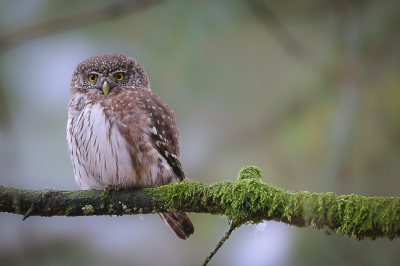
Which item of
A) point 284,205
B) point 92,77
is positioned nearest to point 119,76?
point 92,77

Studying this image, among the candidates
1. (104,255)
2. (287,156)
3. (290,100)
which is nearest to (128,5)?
(290,100)

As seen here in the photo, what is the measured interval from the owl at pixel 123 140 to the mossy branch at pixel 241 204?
9.3 inches

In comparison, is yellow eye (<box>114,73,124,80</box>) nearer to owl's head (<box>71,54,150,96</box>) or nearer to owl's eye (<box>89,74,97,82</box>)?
owl's head (<box>71,54,150,96</box>)

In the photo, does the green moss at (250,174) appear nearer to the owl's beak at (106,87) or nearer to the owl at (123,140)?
the owl at (123,140)

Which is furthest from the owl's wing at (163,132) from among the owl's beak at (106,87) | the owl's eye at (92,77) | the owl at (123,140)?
the owl's eye at (92,77)

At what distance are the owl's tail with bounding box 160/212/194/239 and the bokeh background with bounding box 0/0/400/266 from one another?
0.79 metres

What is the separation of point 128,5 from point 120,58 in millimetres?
676

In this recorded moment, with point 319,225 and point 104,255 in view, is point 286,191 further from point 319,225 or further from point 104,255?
point 104,255

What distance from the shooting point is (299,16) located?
455 cm

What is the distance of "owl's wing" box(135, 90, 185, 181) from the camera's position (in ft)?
9.59

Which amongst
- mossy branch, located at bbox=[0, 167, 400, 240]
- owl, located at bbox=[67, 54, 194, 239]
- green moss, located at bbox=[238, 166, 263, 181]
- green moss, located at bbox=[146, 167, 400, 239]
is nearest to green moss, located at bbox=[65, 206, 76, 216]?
mossy branch, located at bbox=[0, 167, 400, 240]

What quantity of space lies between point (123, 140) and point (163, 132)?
388 mm

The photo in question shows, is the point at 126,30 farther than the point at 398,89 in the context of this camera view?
Yes

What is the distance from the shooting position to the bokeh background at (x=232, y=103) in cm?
368
